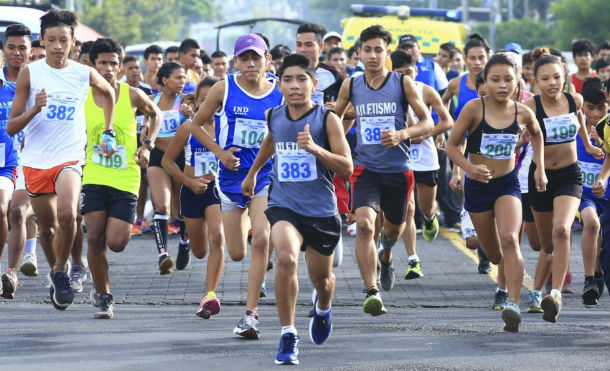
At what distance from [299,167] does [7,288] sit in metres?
3.34

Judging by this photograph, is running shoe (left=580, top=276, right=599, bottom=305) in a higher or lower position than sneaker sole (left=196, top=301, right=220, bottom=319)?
lower

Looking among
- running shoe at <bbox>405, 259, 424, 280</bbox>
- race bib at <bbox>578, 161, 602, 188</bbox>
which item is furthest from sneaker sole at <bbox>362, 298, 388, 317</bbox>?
running shoe at <bbox>405, 259, 424, 280</bbox>

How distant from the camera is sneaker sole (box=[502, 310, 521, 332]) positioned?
30.1 feet

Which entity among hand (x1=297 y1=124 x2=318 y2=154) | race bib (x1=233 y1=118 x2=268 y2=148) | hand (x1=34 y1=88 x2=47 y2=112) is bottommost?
race bib (x1=233 y1=118 x2=268 y2=148)

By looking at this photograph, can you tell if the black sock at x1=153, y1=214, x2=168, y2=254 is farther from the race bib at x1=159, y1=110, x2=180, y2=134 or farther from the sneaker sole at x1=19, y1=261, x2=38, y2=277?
the sneaker sole at x1=19, y1=261, x2=38, y2=277

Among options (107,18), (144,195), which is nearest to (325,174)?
(144,195)

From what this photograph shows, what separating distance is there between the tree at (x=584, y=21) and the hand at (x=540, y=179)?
49.7 m

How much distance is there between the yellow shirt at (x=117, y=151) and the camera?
10.1 metres

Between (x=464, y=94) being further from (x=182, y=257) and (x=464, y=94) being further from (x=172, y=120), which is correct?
(x=182, y=257)

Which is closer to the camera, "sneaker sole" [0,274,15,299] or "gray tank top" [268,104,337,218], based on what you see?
"gray tank top" [268,104,337,218]

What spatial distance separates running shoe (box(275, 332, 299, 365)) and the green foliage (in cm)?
5970

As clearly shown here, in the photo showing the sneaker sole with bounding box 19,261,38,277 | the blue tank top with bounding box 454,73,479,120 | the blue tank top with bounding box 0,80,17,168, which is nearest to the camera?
the blue tank top with bounding box 0,80,17,168

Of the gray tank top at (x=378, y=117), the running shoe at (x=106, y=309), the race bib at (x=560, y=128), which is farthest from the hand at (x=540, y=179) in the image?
the running shoe at (x=106, y=309)

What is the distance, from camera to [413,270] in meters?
12.7
